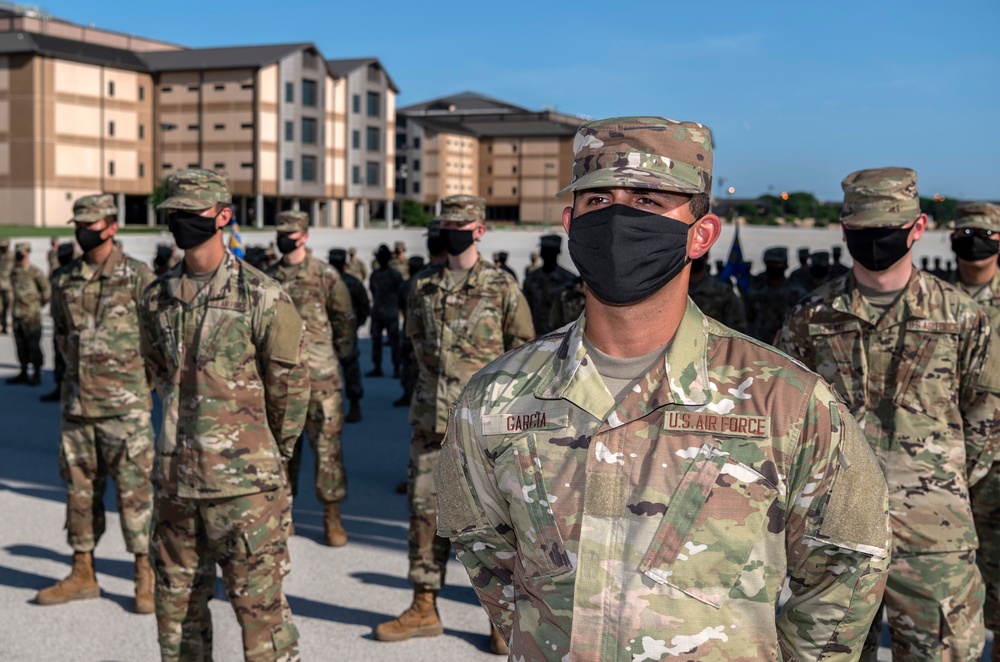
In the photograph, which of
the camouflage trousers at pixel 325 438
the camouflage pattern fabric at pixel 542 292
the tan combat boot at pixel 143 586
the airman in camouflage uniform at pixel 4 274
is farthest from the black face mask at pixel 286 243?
the airman in camouflage uniform at pixel 4 274

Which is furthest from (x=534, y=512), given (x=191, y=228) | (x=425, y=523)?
(x=425, y=523)

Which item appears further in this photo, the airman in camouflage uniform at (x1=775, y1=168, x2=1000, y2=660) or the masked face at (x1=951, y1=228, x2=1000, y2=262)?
the masked face at (x1=951, y1=228, x2=1000, y2=262)

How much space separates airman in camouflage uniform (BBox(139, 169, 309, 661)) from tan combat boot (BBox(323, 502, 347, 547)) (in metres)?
2.84

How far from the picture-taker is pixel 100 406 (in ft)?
20.0

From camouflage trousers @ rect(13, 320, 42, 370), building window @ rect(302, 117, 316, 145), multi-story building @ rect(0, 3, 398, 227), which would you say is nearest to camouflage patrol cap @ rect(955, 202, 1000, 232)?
camouflage trousers @ rect(13, 320, 42, 370)

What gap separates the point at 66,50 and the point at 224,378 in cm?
6632

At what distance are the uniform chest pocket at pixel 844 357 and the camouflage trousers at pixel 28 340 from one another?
1265cm

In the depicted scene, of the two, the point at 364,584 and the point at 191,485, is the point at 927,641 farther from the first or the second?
the point at 364,584

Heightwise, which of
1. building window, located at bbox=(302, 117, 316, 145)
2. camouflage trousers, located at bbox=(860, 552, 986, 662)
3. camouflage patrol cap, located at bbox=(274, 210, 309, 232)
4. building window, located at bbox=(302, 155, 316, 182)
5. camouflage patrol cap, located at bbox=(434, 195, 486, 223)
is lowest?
camouflage trousers, located at bbox=(860, 552, 986, 662)

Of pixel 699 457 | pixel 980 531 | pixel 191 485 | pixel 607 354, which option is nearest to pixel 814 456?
pixel 699 457

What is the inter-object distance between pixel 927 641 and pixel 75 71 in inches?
2662

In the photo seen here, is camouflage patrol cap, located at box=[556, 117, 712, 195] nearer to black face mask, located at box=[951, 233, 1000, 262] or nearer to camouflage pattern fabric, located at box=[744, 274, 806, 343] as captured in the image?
black face mask, located at box=[951, 233, 1000, 262]

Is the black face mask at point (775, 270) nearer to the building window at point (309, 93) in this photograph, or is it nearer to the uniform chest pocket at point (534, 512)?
the uniform chest pocket at point (534, 512)

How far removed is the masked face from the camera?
5848 millimetres
